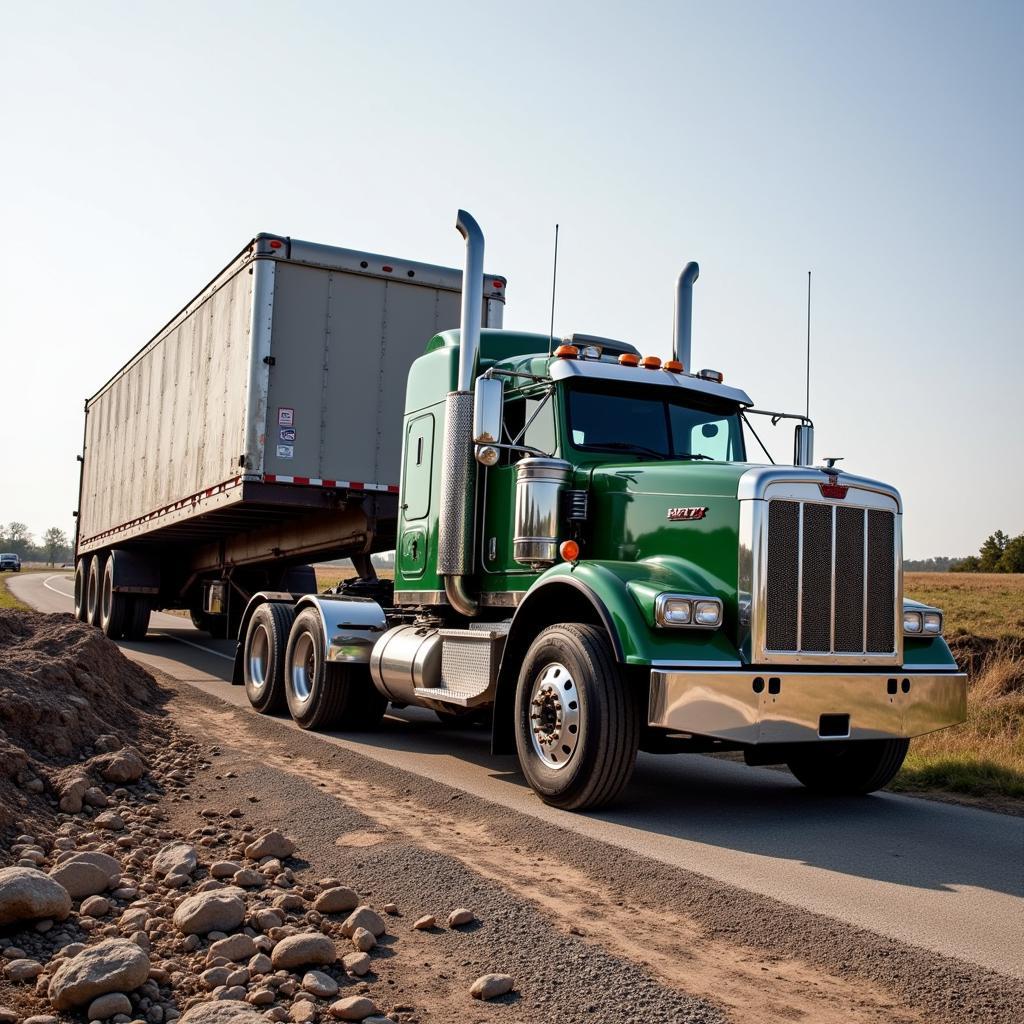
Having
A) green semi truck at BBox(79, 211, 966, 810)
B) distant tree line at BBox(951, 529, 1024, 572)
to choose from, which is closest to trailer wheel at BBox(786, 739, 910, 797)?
green semi truck at BBox(79, 211, 966, 810)

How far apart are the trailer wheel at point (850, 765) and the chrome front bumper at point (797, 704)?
1.55 feet

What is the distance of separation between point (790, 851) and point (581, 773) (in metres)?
1.20

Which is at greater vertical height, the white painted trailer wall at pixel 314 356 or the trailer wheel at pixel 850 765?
the white painted trailer wall at pixel 314 356

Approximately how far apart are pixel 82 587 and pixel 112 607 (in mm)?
3374

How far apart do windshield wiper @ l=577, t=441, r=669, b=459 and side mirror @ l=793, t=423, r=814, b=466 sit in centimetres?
129

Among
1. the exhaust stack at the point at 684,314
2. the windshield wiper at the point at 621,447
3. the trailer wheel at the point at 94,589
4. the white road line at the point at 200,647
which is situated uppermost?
the exhaust stack at the point at 684,314

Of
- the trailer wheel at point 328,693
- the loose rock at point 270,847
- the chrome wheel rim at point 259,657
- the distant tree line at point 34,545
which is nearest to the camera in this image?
the loose rock at point 270,847

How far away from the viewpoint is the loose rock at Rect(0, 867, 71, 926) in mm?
3855

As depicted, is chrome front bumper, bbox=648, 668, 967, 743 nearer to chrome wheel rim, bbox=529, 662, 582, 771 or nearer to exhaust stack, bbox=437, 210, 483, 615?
chrome wheel rim, bbox=529, 662, 582, 771

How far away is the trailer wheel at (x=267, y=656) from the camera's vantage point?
34.6 feet

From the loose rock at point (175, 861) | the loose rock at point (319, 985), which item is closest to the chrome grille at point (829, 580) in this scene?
the loose rock at point (175, 861)

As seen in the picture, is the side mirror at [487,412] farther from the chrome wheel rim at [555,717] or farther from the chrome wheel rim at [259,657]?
the chrome wheel rim at [259,657]

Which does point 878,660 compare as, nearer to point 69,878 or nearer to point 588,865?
point 588,865

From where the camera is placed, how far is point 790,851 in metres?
5.58
